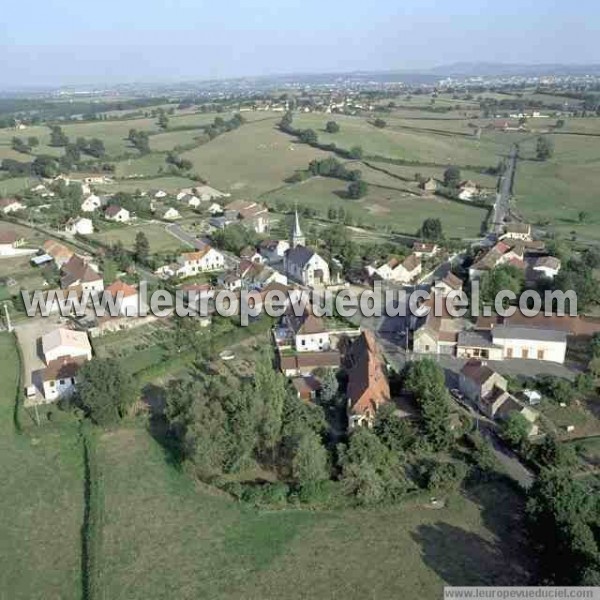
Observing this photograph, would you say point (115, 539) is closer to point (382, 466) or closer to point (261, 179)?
point (382, 466)

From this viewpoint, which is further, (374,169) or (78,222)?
(374,169)

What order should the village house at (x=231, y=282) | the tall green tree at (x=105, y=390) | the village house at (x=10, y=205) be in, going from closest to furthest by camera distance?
the tall green tree at (x=105, y=390) < the village house at (x=231, y=282) < the village house at (x=10, y=205)

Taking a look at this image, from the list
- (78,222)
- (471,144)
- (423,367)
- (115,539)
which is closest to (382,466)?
(423,367)

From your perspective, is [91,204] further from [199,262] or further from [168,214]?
[199,262]

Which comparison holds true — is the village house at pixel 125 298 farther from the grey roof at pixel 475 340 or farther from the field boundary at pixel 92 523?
the grey roof at pixel 475 340

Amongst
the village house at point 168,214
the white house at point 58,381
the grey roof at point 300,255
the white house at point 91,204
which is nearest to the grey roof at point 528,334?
the grey roof at point 300,255

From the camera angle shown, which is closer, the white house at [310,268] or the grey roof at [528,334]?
the grey roof at [528,334]

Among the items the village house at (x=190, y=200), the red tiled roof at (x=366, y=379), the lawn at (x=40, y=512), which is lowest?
the lawn at (x=40, y=512)
